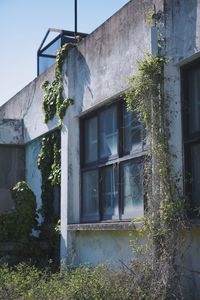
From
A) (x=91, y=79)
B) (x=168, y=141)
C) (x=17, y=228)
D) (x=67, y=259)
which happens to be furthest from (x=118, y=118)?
(x=17, y=228)

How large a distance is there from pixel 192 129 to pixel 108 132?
8.04ft

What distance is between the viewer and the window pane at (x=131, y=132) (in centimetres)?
840

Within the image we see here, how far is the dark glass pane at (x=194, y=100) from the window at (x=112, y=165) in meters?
1.19

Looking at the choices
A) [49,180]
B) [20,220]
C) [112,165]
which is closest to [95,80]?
[112,165]

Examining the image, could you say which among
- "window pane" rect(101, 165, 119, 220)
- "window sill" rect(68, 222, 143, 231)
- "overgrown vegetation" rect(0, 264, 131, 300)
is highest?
"window pane" rect(101, 165, 119, 220)

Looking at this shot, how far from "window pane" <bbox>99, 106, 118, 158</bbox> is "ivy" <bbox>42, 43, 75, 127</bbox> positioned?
3.45 feet

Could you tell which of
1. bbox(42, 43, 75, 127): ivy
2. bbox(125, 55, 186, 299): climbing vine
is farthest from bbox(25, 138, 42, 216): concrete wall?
bbox(125, 55, 186, 299): climbing vine

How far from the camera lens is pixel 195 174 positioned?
22.9ft

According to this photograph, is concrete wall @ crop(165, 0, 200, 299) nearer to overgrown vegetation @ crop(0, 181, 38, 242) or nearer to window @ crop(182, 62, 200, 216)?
window @ crop(182, 62, 200, 216)

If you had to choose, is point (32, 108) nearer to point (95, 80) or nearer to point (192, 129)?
point (95, 80)

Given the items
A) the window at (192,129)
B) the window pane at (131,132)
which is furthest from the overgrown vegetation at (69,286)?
the window pane at (131,132)

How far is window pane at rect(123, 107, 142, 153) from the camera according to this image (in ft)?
27.6

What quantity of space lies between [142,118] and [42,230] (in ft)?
15.9

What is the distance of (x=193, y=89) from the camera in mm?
7176
